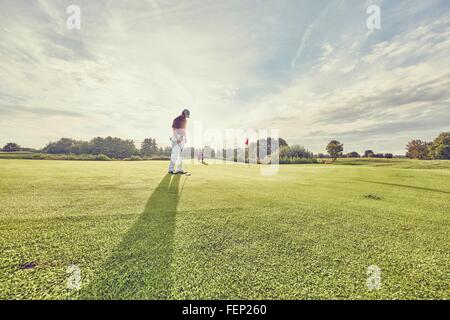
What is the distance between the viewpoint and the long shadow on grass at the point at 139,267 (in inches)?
68.8

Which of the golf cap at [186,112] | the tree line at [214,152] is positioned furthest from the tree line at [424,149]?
the golf cap at [186,112]

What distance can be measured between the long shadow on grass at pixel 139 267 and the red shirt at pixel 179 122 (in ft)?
26.1

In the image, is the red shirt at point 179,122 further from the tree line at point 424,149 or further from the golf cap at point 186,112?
the tree line at point 424,149

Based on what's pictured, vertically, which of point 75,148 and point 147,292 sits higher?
point 75,148

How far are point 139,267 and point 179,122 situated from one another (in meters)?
9.47

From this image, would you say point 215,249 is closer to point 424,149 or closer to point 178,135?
point 178,135

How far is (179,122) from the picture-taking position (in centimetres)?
1081

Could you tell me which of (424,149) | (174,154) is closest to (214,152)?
(174,154)

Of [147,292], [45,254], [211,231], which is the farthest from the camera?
[211,231]

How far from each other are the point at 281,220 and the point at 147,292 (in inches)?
108
